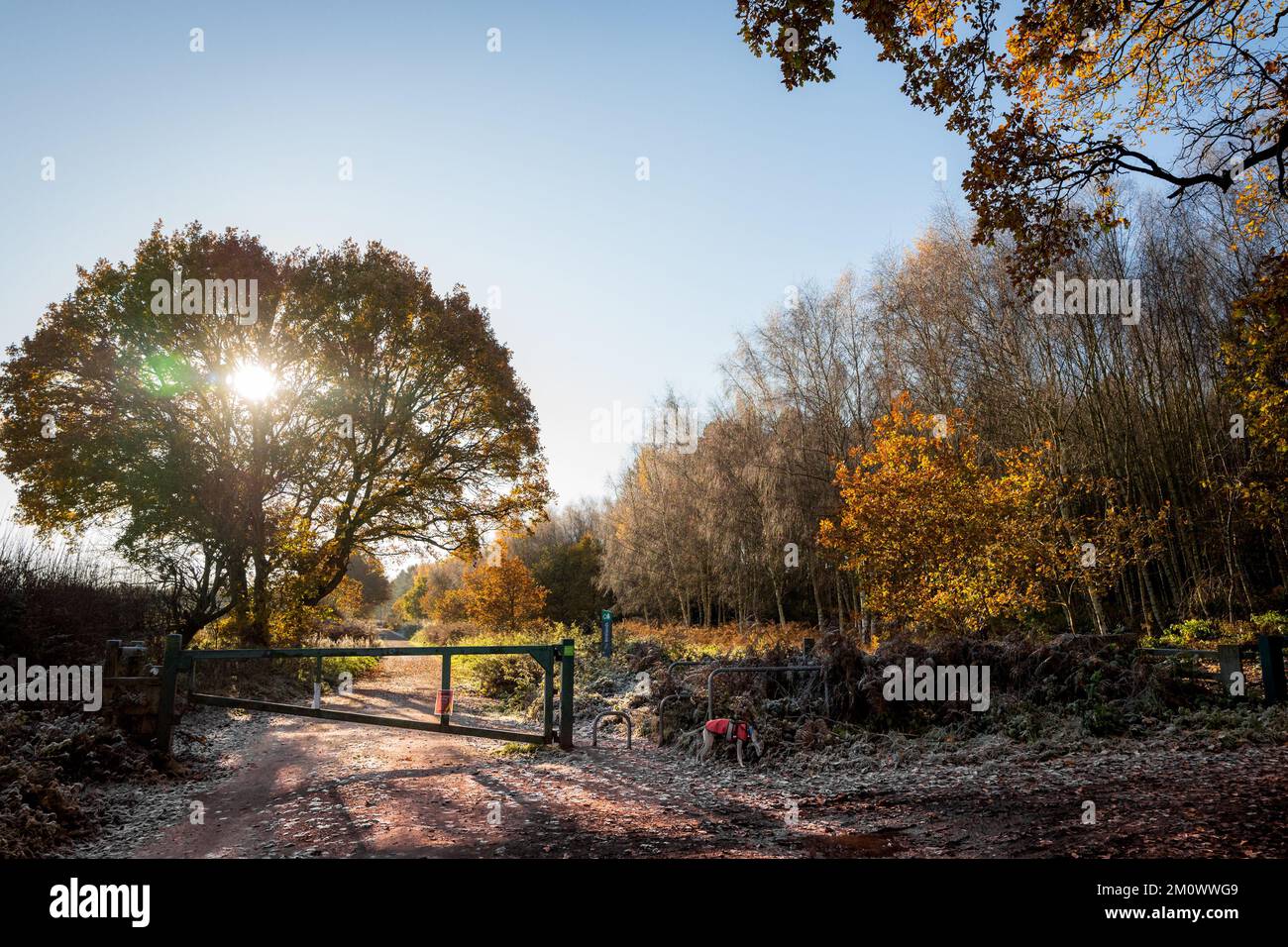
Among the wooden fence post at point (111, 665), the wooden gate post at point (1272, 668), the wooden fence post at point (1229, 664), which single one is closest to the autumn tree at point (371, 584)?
the wooden fence post at point (111, 665)

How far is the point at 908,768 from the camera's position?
686cm

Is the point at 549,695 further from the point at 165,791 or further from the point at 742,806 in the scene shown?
the point at 165,791

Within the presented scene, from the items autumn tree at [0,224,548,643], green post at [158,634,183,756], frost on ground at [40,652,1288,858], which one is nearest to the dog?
frost on ground at [40,652,1288,858]

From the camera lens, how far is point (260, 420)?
1486 cm

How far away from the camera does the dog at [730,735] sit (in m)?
7.73

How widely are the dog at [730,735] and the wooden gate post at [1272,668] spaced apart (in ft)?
19.0

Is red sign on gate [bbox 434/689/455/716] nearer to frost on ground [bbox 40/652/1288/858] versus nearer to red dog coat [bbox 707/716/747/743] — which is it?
frost on ground [bbox 40/652/1288/858]

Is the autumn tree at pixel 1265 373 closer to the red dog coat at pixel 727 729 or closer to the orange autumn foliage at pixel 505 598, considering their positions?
the red dog coat at pixel 727 729

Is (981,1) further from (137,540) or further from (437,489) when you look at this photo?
(137,540)

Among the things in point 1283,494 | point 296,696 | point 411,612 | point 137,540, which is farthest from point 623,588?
point 411,612

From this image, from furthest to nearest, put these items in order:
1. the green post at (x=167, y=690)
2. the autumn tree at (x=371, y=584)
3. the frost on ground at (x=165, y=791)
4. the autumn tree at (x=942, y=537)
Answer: the autumn tree at (x=371, y=584) < the autumn tree at (x=942, y=537) < the green post at (x=167, y=690) < the frost on ground at (x=165, y=791)

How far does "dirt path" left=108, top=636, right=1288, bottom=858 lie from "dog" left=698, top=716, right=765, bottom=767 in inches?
11.3

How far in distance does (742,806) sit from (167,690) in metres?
6.34

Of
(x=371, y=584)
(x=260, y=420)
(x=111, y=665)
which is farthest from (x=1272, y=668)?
(x=371, y=584)
